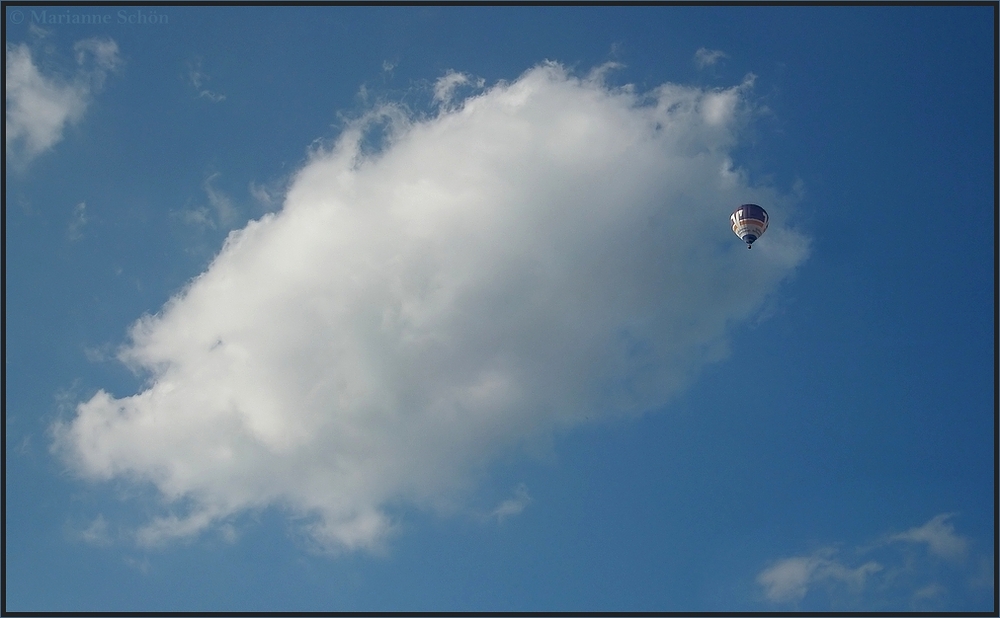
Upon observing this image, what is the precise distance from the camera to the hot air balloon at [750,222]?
3406 inches

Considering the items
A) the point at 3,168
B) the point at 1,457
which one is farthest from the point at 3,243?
the point at 1,457

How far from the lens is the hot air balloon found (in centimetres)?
8650

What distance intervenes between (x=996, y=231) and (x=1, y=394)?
85259mm

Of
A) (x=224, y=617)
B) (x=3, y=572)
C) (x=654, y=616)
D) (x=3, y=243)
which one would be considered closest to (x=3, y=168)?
(x=3, y=243)

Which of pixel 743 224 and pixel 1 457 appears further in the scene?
pixel 743 224

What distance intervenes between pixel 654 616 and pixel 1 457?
55.4 metres

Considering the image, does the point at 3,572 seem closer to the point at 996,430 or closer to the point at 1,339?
the point at 1,339

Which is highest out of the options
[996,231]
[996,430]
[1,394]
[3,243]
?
[996,231]

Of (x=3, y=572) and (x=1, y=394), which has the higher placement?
(x=1, y=394)

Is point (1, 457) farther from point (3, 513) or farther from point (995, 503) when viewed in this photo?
point (995, 503)

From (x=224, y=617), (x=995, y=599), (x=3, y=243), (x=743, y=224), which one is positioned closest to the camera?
(x=224, y=617)

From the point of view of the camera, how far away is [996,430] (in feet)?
192

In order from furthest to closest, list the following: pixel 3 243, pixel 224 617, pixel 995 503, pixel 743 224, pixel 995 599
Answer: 1. pixel 743 224
2. pixel 995 503
3. pixel 995 599
4. pixel 3 243
5. pixel 224 617

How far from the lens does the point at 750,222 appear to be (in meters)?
86.4
